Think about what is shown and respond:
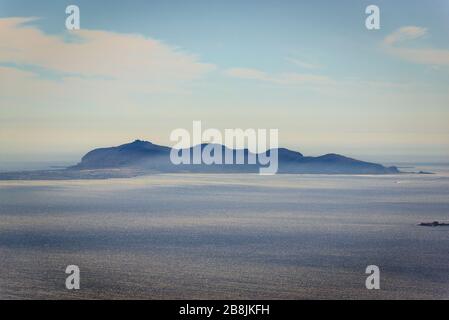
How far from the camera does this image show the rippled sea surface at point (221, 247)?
1206 centimetres

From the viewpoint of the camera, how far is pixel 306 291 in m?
11.4

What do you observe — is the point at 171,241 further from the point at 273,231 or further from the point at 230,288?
the point at 230,288

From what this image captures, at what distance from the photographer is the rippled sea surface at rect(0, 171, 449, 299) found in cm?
1206

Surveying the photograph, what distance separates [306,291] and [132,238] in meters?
10.0

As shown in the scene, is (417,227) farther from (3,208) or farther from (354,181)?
(354,181)

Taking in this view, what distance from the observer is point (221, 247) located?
1769cm

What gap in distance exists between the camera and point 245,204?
33344mm
